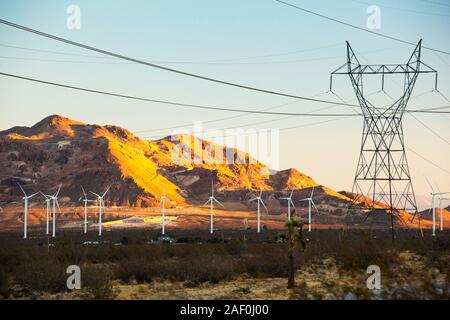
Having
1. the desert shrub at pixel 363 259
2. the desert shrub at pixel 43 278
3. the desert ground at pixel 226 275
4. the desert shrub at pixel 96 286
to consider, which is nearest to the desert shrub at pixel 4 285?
the desert ground at pixel 226 275

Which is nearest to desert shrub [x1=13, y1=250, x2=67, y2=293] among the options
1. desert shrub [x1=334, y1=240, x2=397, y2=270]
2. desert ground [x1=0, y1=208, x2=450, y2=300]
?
desert ground [x1=0, y1=208, x2=450, y2=300]

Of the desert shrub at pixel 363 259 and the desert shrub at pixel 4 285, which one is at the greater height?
the desert shrub at pixel 363 259

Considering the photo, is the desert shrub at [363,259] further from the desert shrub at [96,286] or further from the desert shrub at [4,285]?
the desert shrub at [4,285]

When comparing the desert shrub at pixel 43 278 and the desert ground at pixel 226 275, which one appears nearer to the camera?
the desert ground at pixel 226 275

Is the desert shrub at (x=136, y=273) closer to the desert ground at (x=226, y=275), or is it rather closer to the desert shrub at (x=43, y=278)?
the desert ground at (x=226, y=275)

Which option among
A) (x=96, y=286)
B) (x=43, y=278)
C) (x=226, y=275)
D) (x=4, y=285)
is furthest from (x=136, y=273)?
(x=96, y=286)

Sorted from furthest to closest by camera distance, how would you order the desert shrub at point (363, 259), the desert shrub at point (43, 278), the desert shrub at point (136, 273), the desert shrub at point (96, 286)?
the desert shrub at point (363, 259) → the desert shrub at point (136, 273) → the desert shrub at point (43, 278) → the desert shrub at point (96, 286)

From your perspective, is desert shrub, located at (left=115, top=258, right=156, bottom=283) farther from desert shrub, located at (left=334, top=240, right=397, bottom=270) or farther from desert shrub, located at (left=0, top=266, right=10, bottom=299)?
desert shrub, located at (left=334, top=240, right=397, bottom=270)

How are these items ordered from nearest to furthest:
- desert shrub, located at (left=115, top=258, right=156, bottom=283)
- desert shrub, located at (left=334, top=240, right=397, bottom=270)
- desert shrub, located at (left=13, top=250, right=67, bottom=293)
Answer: desert shrub, located at (left=13, top=250, right=67, bottom=293) → desert shrub, located at (left=115, top=258, right=156, bottom=283) → desert shrub, located at (left=334, top=240, right=397, bottom=270)

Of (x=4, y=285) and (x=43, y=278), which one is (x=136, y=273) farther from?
(x=4, y=285)

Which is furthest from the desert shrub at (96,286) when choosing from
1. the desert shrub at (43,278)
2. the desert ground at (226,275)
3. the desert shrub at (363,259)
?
the desert shrub at (363,259)

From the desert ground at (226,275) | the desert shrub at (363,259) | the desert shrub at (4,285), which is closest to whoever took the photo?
the desert ground at (226,275)
